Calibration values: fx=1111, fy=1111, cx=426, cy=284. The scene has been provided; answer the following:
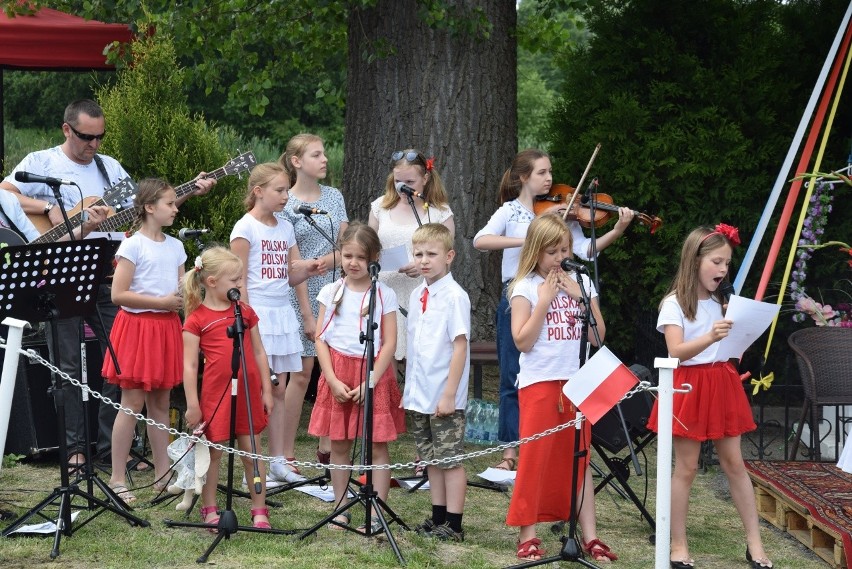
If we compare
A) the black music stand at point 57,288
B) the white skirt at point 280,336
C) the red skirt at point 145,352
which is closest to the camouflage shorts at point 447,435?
the white skirt at point 280,336

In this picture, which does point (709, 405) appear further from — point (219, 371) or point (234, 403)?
point (219, 371)

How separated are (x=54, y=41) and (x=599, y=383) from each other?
7.07 m

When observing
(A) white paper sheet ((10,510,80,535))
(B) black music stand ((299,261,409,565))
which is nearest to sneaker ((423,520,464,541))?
(B) black music stand ((299,261,409,565))

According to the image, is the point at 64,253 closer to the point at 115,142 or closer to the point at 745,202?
the point at 115,142

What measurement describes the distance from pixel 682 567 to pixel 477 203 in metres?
4.04

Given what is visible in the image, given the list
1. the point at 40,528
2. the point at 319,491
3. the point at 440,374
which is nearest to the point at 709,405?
the point at 440,374

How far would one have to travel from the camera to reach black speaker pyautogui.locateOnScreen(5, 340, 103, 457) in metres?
6.95

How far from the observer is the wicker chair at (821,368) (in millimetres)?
6758

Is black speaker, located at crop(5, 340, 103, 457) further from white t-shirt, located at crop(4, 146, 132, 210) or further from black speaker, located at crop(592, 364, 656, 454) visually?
black speaker, located at crop(592, 364, 656, 454)

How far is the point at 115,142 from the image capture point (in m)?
8.62

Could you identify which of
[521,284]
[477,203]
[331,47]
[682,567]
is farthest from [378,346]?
[331,47]

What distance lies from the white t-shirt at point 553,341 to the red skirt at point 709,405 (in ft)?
1.69

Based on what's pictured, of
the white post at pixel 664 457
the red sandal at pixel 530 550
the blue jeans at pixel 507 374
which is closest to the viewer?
the white post at pixel 664 457

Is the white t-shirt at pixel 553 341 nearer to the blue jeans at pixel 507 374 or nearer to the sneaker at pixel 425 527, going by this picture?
the sneaker at pixel 425 527
